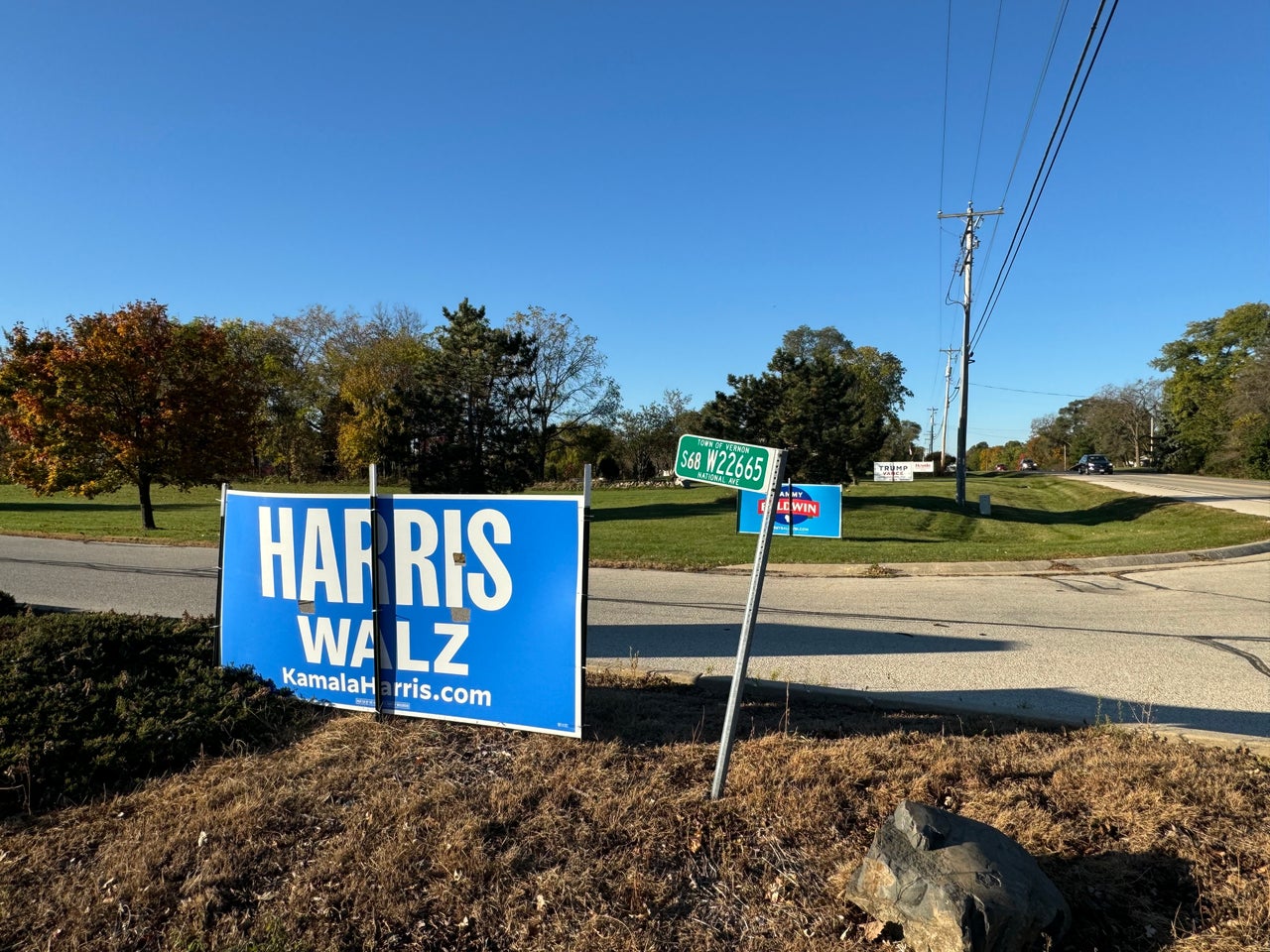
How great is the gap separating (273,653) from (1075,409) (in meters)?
131

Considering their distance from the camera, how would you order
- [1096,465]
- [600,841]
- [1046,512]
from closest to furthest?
[600,841], [1046,512], [1096,465]

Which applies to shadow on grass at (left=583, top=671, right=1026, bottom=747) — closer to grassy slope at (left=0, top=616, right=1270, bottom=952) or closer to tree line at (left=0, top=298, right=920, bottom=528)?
grassy slope at (left=0, top=616, right=1270, bottom=952)

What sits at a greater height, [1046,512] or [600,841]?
[600,841]

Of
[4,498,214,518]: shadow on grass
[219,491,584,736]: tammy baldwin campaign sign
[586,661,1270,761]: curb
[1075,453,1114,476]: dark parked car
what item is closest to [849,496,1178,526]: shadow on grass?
[586,661,1270,761]: curb

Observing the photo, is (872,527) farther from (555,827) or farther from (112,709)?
(112,709)

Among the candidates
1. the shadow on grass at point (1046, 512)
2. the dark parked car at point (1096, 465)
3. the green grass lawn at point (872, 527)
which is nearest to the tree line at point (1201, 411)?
the dark parked car at point (1096, 465)

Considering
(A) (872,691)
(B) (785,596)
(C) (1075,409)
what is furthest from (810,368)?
(C) (1075,409)

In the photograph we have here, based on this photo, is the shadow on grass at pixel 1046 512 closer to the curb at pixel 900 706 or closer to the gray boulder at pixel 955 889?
the curb at pixel 900 706

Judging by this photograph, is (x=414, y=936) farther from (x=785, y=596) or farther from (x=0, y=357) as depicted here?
(x=0, y=357)

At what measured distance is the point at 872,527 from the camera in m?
22.2

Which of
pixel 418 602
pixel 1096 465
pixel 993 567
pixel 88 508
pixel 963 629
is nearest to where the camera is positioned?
pixel 418 602

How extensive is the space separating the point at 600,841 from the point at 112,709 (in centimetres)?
288

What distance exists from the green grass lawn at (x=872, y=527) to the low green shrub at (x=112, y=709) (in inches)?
361

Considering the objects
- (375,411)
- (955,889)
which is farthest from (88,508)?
(955,889)
